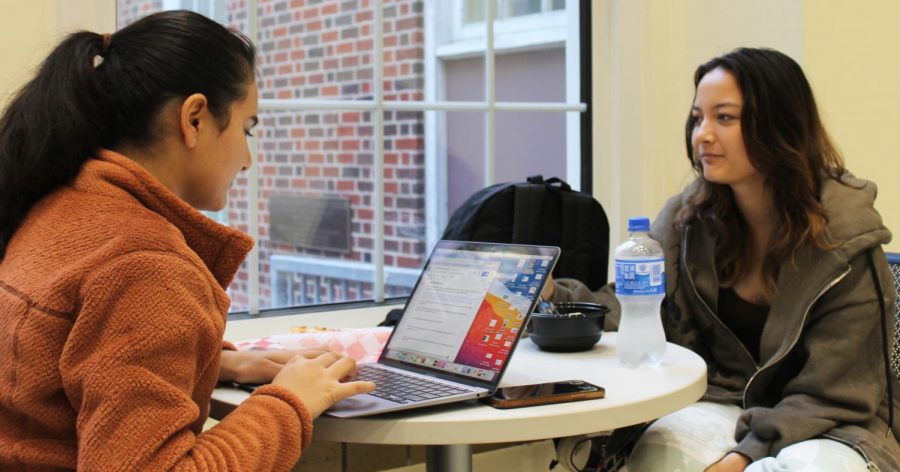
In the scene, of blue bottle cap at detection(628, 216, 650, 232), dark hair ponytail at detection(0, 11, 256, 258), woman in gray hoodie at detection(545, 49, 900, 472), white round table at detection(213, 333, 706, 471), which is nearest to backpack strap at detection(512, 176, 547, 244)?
woman in gray hoodie at detection(545, 49, 900, 472)

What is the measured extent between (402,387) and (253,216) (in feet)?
3.59

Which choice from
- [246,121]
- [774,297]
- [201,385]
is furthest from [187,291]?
[774,297]

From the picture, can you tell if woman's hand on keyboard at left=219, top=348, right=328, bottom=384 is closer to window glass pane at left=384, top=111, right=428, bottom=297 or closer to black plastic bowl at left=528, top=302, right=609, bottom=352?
black plastic bowl at left=528, top=302, right=609, bottom=352

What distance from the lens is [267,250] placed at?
99.7 inches

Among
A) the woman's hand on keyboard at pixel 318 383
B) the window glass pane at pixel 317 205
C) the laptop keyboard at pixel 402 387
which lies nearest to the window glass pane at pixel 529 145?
the window glass pane at pixel 317 205

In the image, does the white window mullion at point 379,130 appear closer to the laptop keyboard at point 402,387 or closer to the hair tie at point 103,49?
the laptop keyboard at point 402,387

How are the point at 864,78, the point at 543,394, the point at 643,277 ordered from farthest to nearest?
the point at 864,78 → the point at 643,277 → the point at 543,394

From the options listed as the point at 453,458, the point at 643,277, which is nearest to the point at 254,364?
the point at 453,458

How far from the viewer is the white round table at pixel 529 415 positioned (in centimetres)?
112

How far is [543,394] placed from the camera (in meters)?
1.20

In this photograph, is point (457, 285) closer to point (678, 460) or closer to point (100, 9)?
point (678, 460)

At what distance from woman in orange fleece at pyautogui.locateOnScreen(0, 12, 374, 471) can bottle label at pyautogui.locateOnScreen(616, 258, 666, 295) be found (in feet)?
1.72

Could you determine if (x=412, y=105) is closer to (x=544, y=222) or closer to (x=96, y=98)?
(x=544, y=222)

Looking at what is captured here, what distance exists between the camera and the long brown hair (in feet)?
5.91
